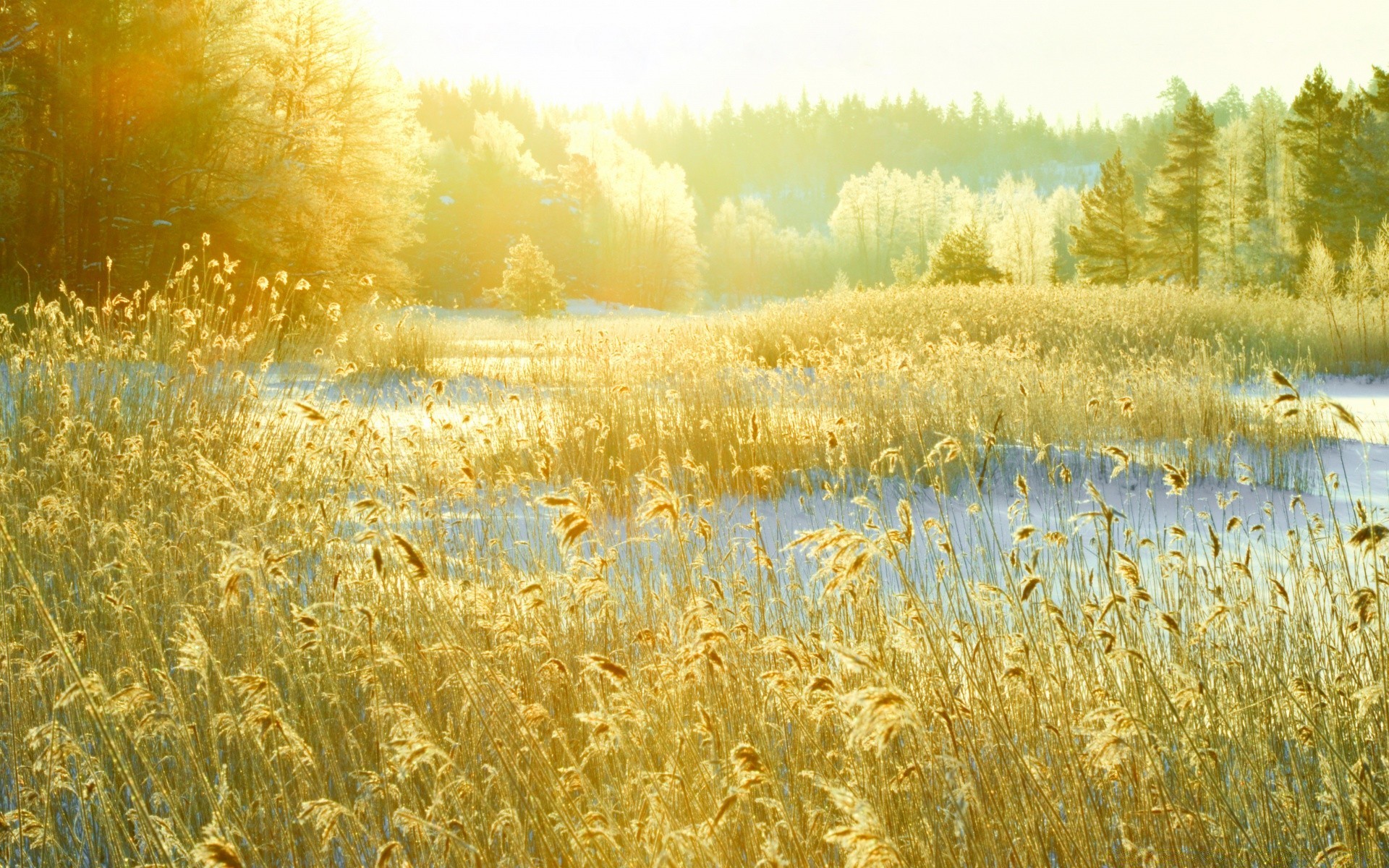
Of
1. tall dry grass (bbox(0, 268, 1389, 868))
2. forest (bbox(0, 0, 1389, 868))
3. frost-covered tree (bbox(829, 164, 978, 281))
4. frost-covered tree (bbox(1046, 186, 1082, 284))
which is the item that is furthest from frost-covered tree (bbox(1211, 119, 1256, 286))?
tall dry grass (bbox(0, 268, 1389, 868))

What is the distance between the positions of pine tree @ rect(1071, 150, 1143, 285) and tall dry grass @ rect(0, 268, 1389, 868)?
31.0 meters

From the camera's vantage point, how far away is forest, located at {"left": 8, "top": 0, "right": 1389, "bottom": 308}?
1416 cm

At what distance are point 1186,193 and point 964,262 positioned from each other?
1096 centimetres

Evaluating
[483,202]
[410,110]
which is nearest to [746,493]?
[410,110]

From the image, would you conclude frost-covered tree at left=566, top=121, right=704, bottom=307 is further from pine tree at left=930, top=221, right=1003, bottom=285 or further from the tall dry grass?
the tall dry grass

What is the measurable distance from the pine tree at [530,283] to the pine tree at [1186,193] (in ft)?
73.3

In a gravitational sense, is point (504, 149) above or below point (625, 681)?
above

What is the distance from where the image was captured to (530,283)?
3169 centimetres

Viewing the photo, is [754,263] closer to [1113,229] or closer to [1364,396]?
[1113,229]

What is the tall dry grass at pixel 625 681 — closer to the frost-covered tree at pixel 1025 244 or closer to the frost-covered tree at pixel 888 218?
the frost-covered tree at pixel 1025 244

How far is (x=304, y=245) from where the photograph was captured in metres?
17.0

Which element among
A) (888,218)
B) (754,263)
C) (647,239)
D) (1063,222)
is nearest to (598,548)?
(647,239)

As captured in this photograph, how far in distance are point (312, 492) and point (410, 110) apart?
1989 cm

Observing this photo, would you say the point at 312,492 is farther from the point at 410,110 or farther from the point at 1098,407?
the point at 410,110
